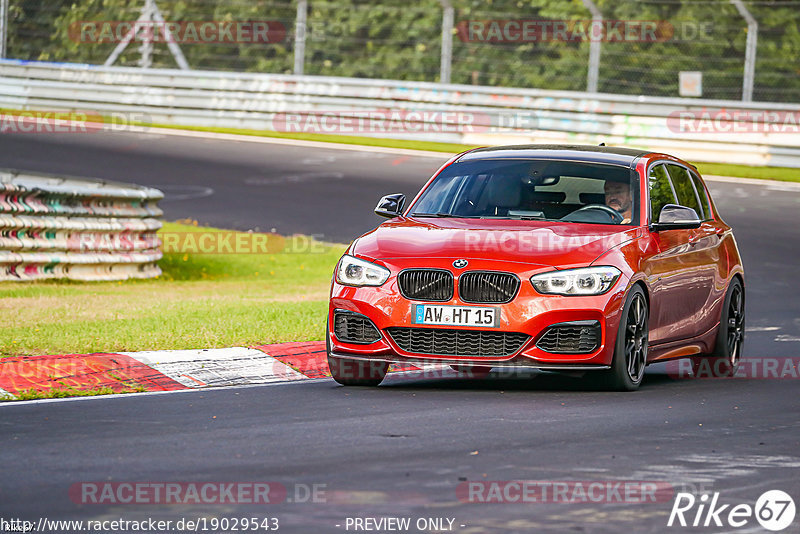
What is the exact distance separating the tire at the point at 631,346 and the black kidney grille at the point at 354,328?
58.5 inches

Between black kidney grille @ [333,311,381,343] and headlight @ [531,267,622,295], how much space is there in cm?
107

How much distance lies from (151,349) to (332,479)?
4.38m

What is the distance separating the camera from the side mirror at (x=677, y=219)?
10320 mm

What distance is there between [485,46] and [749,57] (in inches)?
199

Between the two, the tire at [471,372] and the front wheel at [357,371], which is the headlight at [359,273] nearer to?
the front wheel at [357,371]

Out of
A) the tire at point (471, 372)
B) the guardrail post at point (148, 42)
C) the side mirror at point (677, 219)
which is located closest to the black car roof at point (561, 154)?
the side mirror at point (677, 219)

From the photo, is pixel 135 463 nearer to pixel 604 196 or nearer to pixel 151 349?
pixel 151 349

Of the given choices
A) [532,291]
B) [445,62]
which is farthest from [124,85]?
[532,291]

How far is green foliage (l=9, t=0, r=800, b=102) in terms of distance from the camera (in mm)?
27250

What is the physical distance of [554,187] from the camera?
10.6m

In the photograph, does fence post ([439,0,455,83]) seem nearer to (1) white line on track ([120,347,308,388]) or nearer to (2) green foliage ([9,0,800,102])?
(2) green foliage ([9,0,800,102])

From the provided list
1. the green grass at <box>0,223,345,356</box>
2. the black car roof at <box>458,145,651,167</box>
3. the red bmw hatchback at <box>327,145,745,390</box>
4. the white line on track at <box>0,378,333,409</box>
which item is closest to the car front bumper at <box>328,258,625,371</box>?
the red bmw hatchback at <box>327,145,745,390</box>

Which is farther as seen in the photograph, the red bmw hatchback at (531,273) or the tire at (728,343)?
the tire at (728,343)

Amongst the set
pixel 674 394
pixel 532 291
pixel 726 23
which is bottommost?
pixel 674 394
